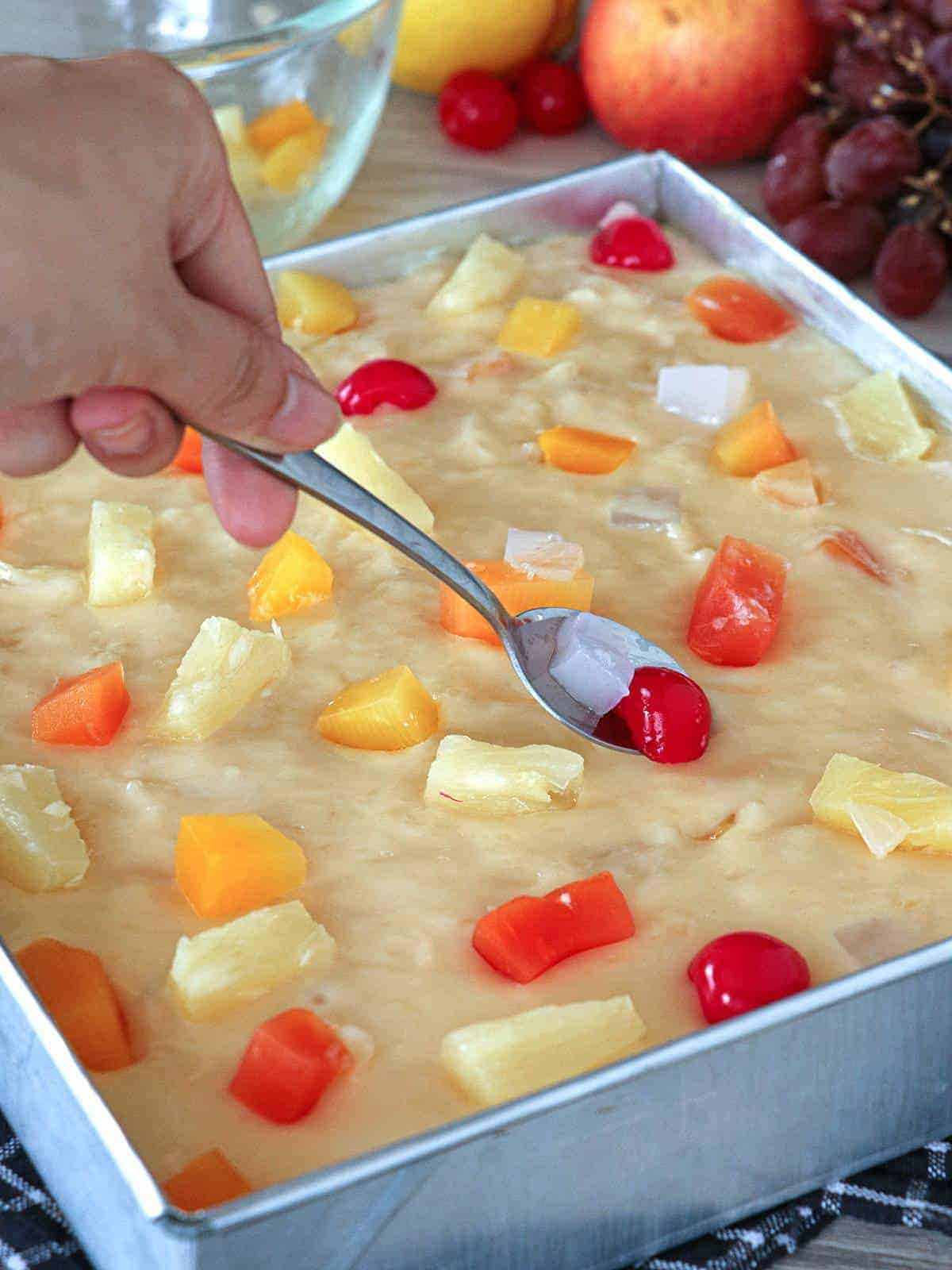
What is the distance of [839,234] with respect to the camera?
2.49 metres

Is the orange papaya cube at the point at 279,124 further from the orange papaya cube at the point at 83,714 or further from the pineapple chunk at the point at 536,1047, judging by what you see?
the pineapple chunk at the point at 536,1047

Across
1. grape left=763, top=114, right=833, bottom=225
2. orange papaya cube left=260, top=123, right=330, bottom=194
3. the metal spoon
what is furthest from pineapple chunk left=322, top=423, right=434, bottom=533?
grape left=763, top=114, right=833, bottom=225

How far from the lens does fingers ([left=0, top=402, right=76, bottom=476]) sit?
51.5 inches

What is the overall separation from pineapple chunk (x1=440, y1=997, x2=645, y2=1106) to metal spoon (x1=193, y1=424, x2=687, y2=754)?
38cm

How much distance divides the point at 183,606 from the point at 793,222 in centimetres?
120

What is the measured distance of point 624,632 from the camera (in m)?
1.76

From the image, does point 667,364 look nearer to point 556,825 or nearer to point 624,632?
point 624,632

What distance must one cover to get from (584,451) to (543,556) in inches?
9.3

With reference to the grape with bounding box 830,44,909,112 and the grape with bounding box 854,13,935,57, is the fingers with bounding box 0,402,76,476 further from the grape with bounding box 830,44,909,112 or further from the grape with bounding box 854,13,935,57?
the grape with bounding box 854,13,935,57

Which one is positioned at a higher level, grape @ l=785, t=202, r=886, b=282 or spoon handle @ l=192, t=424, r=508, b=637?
spoon handle @ l=192, t=424, r=508, b=637

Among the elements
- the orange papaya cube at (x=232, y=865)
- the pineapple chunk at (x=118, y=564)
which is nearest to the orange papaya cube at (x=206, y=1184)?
the orange papaya cube at (x=232, y=865)

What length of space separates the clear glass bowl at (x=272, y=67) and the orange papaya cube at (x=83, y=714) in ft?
3.10

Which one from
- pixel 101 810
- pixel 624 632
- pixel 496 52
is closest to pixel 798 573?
pixel 624 632

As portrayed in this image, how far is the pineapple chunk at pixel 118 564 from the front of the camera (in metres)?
1.83
